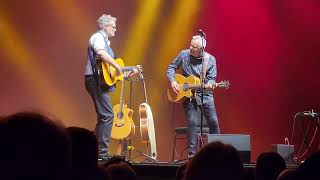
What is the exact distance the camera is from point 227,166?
58.0 inches

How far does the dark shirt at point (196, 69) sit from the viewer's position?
301 inches

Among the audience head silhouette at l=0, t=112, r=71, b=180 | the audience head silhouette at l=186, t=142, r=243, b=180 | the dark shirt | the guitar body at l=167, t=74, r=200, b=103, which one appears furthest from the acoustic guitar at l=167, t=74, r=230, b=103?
the audience head silhouette at l=0, t=112, r=71, b=180

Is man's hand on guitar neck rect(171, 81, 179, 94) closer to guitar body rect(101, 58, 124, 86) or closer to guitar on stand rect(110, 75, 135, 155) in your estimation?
guitar on stand rect(110, 75, 135, 155)

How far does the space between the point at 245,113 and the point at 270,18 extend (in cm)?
178

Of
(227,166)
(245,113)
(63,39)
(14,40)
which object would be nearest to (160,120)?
(245,113)

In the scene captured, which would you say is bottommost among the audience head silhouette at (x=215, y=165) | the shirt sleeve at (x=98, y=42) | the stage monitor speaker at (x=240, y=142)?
the stage monitor speaker at (x=240, y=142)

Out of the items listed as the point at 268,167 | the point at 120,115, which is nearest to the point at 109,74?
the point at 120,115

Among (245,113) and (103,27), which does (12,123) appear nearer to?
(103,27)

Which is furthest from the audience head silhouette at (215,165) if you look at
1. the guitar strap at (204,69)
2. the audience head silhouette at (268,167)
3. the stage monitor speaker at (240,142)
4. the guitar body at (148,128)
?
the guitar body at (148,128)

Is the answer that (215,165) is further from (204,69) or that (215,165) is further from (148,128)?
(148,128)

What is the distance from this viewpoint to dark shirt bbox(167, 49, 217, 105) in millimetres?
7633


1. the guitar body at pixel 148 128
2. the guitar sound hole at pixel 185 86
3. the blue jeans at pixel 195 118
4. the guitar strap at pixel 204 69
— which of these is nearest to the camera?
the guitar strap at pixel 204 69

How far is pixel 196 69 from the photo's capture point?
306 inches

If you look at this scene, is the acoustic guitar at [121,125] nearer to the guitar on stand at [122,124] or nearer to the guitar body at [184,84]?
the guitar on stand at [122,124]
